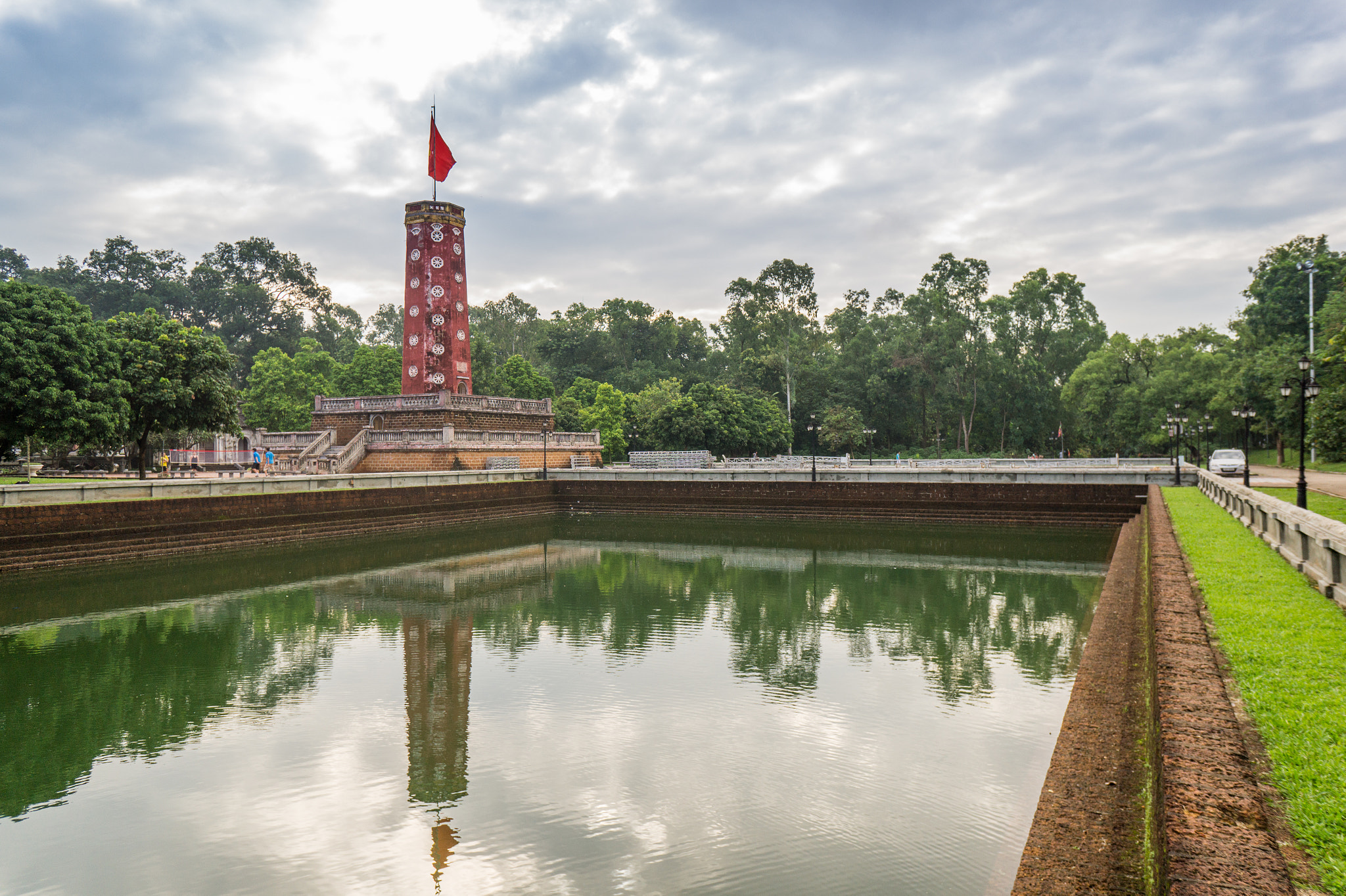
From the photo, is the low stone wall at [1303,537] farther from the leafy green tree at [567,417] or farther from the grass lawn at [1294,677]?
the leafy green tree at [567,417]

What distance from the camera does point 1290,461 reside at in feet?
169

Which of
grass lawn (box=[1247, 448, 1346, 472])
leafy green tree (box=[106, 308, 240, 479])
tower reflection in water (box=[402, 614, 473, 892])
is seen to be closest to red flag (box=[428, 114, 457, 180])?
leafy green tree (box=[106, 308, 240, 479])

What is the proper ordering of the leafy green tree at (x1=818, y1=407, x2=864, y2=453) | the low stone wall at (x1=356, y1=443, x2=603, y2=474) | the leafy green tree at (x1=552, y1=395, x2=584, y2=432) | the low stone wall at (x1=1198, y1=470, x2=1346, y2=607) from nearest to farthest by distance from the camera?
1. the low stone wall at (x1=1198, y1=470, x2=1346, y2=607)
2. the low stone wall at (x1=356, y1=443, x2=603, y2=474)
3. the leafy green tree at (x1=552, y1=395, x2=584, y2=432)
4. the leafy green tree at (x1=818, y1=407, x2=864, y2=453)

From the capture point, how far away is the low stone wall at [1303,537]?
8.51m

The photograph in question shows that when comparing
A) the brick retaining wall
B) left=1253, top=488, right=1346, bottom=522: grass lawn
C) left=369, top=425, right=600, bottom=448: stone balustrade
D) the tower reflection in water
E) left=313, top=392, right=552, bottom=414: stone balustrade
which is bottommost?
the tower reflection in water

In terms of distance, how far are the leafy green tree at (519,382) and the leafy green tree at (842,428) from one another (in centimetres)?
2170

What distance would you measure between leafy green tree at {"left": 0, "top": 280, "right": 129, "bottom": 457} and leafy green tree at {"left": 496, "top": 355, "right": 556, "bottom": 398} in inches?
1424

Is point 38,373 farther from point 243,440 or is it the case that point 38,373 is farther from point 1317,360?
point 1317,360

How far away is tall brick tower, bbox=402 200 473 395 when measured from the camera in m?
41.3

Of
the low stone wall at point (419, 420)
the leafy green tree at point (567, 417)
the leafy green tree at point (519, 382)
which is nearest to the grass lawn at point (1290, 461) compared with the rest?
the low stone wall at point (419, 420)

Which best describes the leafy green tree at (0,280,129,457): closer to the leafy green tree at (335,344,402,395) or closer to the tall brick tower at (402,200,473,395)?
the tall brick tower at (402,200,473,395)

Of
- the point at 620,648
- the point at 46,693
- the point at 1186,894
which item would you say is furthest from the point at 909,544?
the point at 1186,894

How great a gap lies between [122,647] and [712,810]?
11.4 metres

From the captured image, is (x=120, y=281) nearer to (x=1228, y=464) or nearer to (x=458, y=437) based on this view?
(x=458, y=437)
